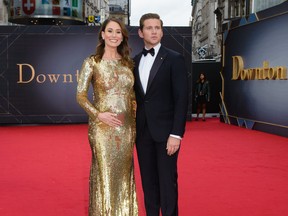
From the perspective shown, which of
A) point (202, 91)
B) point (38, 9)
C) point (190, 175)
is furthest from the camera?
point (38, 9)

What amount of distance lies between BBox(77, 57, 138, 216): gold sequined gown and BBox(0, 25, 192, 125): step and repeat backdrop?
9986 millimetres

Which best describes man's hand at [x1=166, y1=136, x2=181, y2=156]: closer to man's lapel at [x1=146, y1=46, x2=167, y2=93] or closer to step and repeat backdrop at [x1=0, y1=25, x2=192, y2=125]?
man's lapel at [x1=146, y1=46, x2=167, y2=93]

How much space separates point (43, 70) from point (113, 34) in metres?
10.4

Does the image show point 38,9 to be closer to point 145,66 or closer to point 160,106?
point 145,66

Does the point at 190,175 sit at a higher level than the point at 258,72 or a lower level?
lower

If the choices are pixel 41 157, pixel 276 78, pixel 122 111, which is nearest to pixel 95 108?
pixel 122 111

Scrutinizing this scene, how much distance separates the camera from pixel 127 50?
3.01m

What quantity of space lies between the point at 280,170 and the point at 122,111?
4116 mm

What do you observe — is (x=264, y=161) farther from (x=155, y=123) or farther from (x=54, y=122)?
(x=54, y=122)

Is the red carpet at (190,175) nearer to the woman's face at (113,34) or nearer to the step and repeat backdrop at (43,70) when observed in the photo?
the woman's face at (113,34)

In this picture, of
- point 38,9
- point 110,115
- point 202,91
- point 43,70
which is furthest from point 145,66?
point 38,9

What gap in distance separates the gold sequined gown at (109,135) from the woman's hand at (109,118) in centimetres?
3

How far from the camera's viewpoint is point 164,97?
3.03m

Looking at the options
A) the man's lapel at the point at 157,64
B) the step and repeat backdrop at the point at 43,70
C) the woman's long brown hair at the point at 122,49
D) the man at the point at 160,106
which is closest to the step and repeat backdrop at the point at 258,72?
the step and repeat backdrop at the point at 43,70
